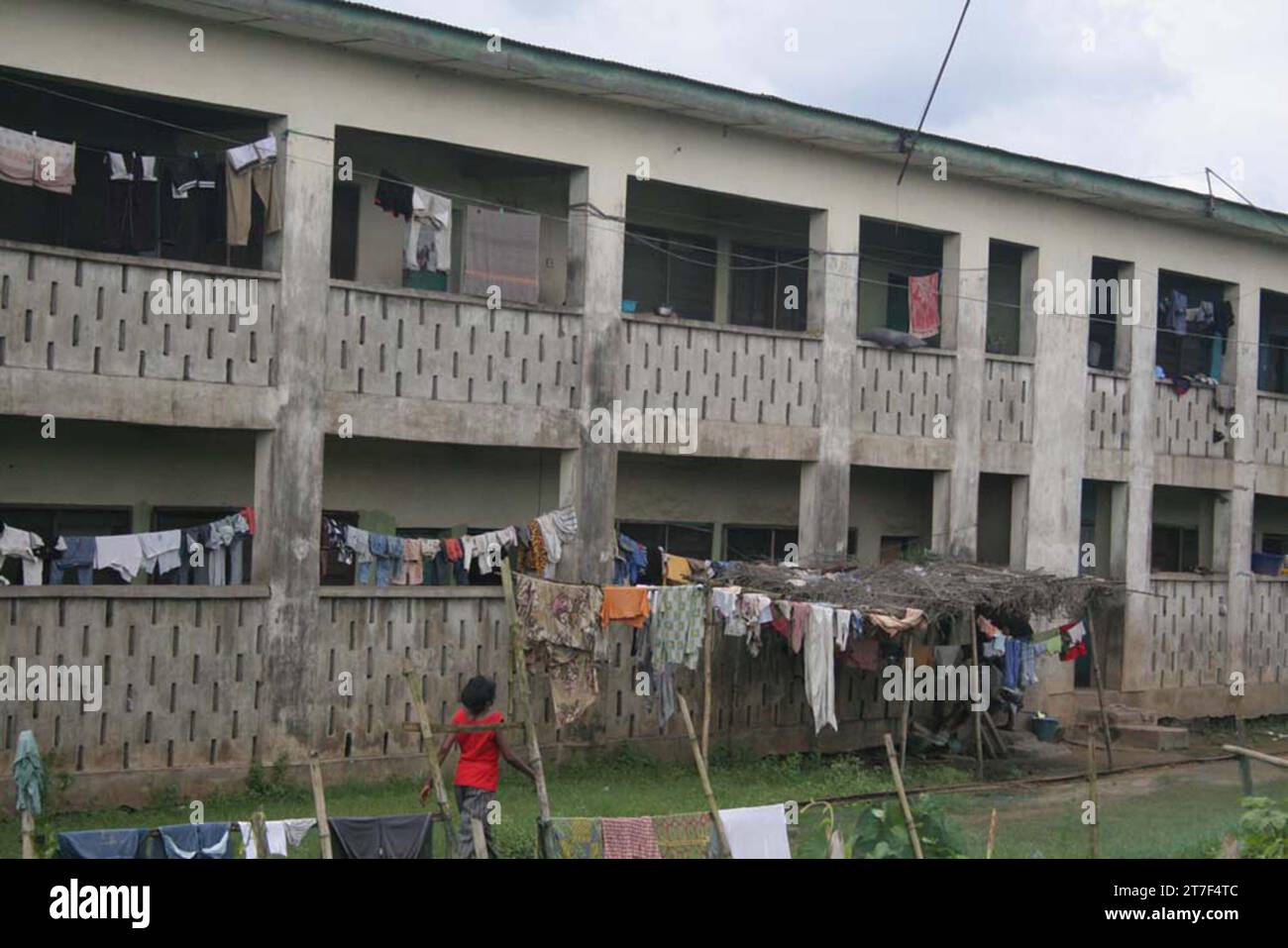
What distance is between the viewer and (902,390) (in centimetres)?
2122

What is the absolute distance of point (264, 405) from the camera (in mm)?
15797

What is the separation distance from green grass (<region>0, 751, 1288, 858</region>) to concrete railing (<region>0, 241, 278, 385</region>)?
13.3 feet

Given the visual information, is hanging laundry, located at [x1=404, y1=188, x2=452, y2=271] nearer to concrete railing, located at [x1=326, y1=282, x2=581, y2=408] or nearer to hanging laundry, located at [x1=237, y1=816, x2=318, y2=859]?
concrete railing, located at [x1=326, y1=282, x2=581, y2=408]

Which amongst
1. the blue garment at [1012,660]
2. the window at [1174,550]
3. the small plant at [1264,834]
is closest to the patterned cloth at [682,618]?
the blue garment at [1012,660]

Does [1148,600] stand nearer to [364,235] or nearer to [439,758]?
[364,235]

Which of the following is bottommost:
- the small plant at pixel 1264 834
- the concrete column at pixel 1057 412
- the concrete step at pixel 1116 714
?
the concrete step at pixel 1116 714

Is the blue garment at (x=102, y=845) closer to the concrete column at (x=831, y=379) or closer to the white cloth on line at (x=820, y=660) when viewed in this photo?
the white cloth on line at (x=820, y=660)

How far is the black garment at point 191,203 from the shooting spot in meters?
15.7

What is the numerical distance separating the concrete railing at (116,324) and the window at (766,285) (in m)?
7.90

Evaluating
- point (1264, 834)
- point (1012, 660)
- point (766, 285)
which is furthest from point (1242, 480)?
point (1264, 834)

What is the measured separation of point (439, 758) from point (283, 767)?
4.89 metres

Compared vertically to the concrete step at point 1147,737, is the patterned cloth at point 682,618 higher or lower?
higher

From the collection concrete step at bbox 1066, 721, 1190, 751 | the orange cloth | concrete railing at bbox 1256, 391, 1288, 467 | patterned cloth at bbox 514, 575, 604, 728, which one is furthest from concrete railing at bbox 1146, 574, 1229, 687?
patterned cloth at bbox 514, 575, 604, 728
